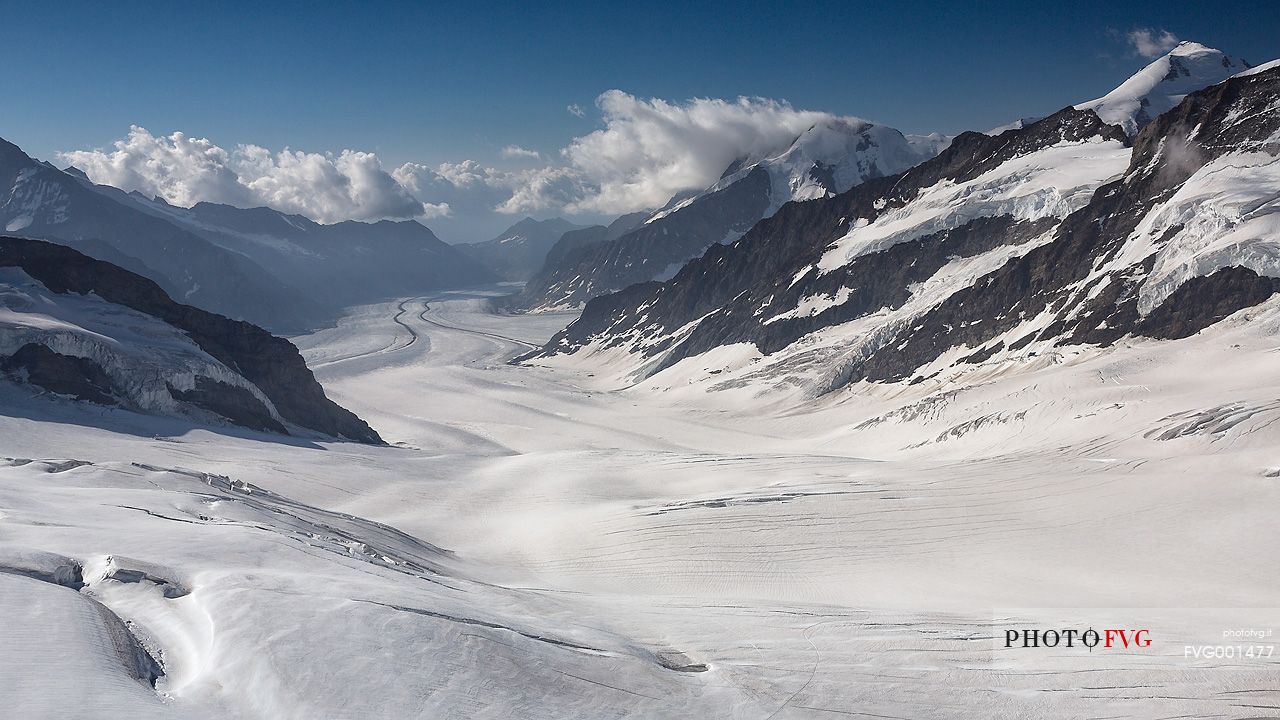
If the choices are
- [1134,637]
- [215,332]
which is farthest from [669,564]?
[215,332]

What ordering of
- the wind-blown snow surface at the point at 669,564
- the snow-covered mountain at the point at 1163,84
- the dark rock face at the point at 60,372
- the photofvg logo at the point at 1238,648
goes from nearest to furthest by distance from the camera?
1. the wind-blown snow surface at the point at 669,564
2. the photofvg logo at the point at 1238,648
3. the dark rock face at the point at 60,372
4. the snow-covered mountain at the point at 1163,84

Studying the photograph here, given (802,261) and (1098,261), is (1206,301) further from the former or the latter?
(802,261)

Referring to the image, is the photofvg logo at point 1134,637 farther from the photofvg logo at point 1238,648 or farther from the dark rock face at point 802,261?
the dark rock face at point 802,261

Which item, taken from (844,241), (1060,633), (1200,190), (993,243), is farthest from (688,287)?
(1060,633)

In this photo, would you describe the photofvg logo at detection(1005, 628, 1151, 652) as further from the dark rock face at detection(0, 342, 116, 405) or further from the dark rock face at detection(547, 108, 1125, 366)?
the dark rock face at detection(547, 108, 1125, 366)

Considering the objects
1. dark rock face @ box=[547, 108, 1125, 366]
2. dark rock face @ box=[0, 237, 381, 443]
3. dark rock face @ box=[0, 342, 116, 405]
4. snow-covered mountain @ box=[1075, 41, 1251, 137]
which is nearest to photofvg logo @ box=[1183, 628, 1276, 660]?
dark rock face @ box=[0, 342, 116, 405]

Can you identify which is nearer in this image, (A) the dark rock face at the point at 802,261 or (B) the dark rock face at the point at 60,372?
(B) the dark rock face at the point at 60,372

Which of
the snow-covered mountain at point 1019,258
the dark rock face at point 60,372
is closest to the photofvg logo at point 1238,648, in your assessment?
the snow-covered mountain at point 1019,258
